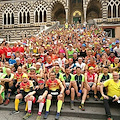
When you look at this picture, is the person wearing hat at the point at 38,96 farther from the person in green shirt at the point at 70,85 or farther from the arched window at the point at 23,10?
the arched window at the point at 23,10

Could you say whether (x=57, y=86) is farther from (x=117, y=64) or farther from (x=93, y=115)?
(x=117, y=64)

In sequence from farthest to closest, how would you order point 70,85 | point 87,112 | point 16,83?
point 16,83
point 70,85
point 87,112

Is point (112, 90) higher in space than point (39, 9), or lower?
lower

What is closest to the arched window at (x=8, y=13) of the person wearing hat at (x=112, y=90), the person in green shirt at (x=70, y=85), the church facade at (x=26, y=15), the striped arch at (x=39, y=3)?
the church facade at (x=26, y=15)

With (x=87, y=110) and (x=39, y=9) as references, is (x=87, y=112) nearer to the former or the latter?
(x=87, y=110)

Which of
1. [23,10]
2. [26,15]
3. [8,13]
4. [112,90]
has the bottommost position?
[112,90]

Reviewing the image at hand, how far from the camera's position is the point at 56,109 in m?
4.86

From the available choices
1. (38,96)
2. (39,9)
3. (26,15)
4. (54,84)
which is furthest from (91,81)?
(26,15)

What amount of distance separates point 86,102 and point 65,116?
3.26 ft

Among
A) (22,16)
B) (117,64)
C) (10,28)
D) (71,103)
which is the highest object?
(22,16)

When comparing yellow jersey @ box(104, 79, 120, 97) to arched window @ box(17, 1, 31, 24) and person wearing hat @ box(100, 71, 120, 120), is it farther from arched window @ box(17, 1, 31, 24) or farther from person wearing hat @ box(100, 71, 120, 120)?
arched window @ box(17, 1, 31, 24)

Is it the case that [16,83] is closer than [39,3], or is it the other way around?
[16,83]

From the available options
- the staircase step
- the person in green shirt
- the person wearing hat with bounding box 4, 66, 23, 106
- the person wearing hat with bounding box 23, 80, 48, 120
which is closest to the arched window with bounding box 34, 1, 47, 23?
the person wearing hat with bounding box 4, 66, 23, 106

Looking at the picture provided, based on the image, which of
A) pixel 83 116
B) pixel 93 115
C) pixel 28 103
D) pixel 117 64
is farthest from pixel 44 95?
pixel 117 64
